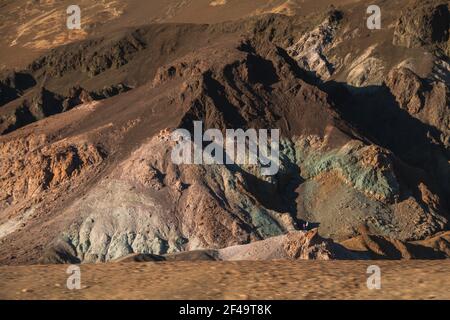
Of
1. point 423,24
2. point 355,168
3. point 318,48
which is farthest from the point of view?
point 318,48

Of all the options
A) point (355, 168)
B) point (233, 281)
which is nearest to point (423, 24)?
point (355, 168)

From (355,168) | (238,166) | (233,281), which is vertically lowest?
(355,168)

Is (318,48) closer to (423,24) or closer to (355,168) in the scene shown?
(423,24)

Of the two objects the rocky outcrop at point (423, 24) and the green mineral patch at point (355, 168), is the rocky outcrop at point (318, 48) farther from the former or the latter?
the green mineral patch at point (355, 168)

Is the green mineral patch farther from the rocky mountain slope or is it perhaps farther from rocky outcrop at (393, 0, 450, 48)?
rocky outcrop at (393, 0, 450, 48)

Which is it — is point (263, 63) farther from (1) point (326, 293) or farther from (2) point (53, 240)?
(1) point (326, 293)

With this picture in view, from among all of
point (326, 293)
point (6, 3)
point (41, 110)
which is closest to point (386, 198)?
point (41, 110)

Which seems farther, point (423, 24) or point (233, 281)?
point (423, 24)
